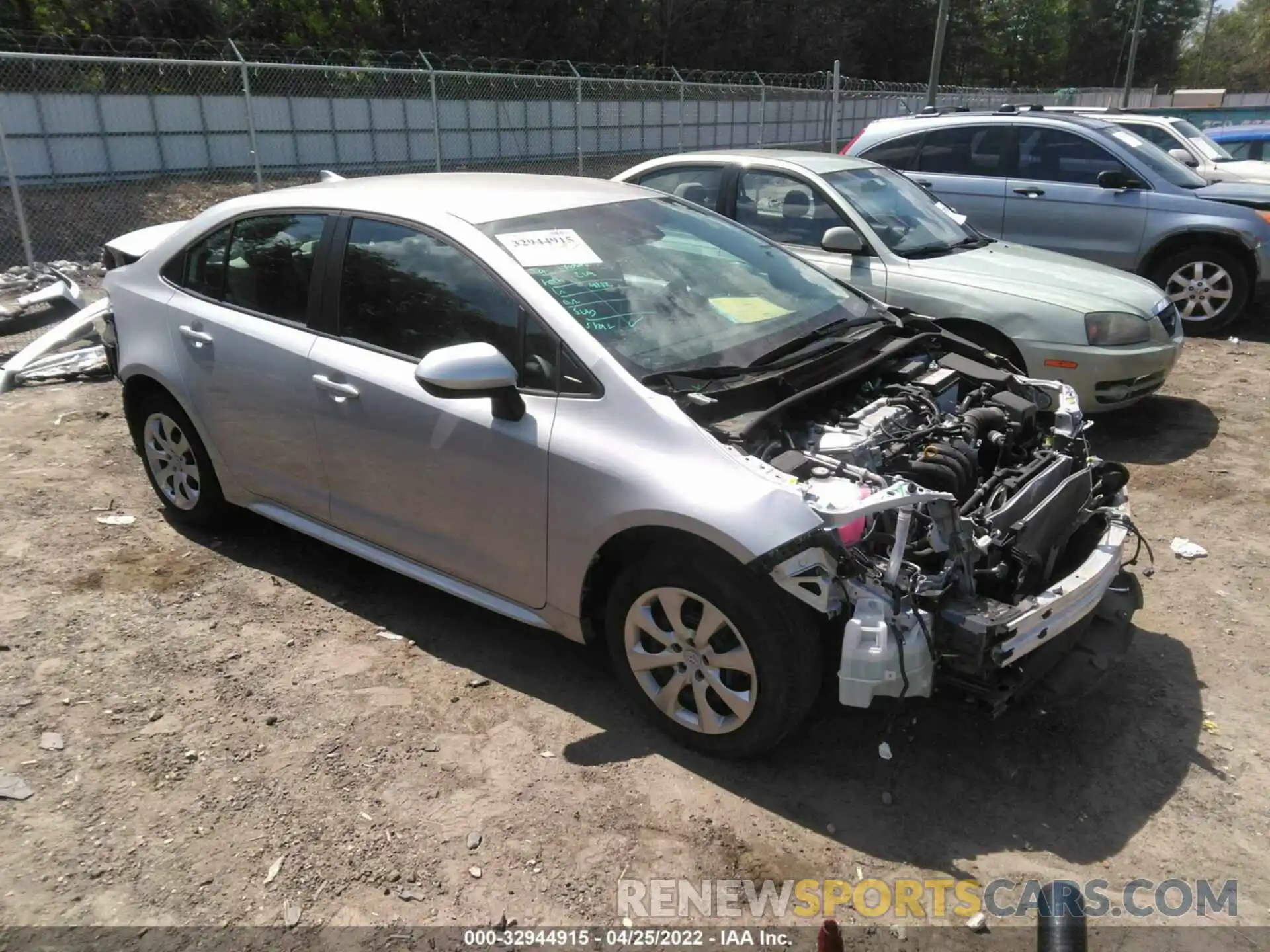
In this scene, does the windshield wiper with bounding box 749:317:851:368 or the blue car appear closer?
the windshield wiper with bounding box 749:317:851:368

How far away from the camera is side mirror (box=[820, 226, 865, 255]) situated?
584 centimetres

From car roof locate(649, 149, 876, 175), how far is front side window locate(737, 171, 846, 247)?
0.15 metres

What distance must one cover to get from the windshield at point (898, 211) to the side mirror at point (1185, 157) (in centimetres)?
610

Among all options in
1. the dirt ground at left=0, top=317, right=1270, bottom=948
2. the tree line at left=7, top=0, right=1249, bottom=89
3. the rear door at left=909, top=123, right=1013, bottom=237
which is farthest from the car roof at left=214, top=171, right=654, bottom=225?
the tree line at left=7, top=0, right=1249, bottom=89

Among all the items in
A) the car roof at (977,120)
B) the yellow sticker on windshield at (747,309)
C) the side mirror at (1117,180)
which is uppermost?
the car roof at (977,120)

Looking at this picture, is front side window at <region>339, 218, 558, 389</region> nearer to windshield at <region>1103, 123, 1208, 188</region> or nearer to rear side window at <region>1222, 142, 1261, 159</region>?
windshield at <region>1103, 123, 1208, 188</region>

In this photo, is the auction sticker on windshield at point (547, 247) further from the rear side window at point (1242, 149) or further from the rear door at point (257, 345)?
the rear side window at point (1242, 149)

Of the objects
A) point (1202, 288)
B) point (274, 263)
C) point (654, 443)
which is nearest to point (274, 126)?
point (274, 263)

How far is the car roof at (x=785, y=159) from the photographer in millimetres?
6438

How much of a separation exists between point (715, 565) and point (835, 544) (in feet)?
1.23

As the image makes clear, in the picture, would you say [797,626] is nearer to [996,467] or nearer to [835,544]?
[835,544]

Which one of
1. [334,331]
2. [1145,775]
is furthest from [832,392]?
[334,331]

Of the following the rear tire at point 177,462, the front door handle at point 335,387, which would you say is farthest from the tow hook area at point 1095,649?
the rear tire at point 177,462

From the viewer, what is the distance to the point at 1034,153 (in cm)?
864
